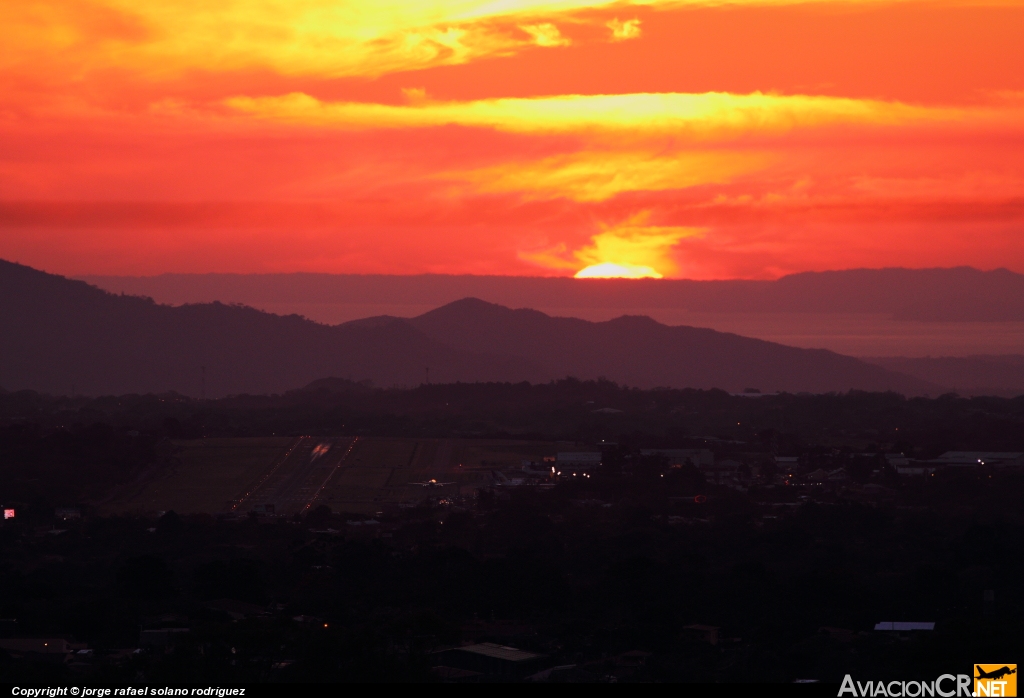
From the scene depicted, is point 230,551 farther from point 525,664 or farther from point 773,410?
point 773,410

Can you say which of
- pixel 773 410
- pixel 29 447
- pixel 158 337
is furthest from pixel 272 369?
pixel 29 447

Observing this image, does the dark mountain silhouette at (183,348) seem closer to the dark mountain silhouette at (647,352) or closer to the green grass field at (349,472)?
the dark mountain silhouette at (647,352)

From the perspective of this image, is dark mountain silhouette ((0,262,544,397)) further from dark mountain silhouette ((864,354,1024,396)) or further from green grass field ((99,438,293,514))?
green grass field ((99,438,293,514))

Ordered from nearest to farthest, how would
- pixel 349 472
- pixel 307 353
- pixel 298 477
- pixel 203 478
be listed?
pixel 203 478 → pixel 298 477 → pixel 349 472 → pixel 307 353

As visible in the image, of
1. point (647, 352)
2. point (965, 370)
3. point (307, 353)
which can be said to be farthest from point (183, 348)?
point (965, 370)

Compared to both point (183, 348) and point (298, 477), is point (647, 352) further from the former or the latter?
point (298, 477)

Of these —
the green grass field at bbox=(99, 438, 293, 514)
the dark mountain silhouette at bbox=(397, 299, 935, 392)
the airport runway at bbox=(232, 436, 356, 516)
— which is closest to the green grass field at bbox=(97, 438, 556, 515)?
the green grass field at bbox=(99, 438, 293, 514)
